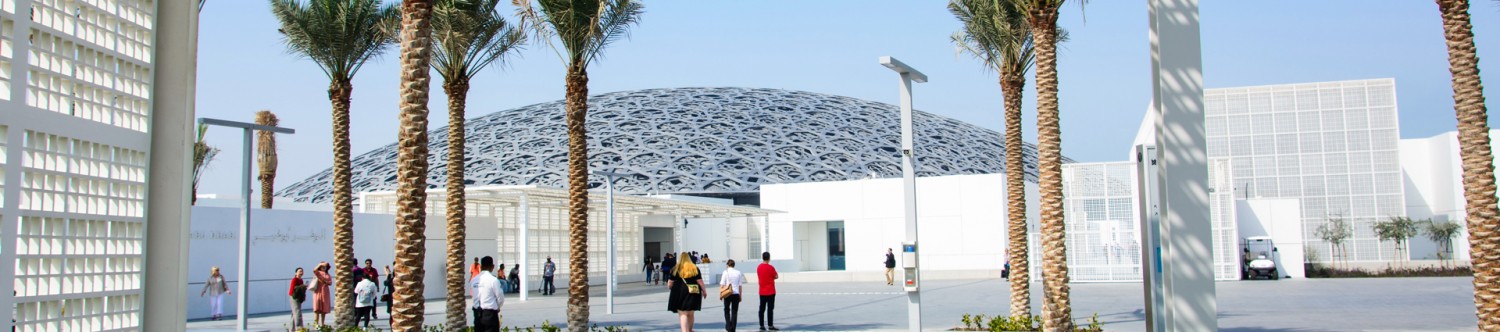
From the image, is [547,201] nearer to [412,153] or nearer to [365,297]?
[365,297]

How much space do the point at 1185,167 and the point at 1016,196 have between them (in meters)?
8.55

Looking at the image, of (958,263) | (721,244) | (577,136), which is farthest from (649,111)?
(577,136)

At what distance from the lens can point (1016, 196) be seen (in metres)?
15.3

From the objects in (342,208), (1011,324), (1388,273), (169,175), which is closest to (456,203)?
(342,208)

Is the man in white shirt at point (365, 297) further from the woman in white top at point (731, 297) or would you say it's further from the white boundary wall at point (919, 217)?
the white boundary wall at point (919, 217)

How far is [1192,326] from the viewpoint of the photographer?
681 centimetres

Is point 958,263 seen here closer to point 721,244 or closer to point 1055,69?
point 721,244

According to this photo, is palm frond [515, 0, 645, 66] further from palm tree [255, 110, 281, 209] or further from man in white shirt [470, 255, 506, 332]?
palm tree [255, 110, 281, 209]

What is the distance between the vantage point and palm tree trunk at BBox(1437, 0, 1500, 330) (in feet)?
35.8

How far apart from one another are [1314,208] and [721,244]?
26.2m

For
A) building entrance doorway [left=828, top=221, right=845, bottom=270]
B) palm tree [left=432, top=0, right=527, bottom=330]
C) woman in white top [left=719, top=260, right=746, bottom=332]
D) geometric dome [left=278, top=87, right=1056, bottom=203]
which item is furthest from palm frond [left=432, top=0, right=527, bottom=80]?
geometric dome [left=278, top=87, right=1056, bottom=203]

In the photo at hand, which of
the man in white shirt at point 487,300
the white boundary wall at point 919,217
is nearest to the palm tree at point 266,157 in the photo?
the white boundary wall at point 919,217

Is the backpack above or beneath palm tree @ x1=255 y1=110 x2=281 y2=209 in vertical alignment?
beneath

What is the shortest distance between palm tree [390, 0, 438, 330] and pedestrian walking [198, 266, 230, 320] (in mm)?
10525
